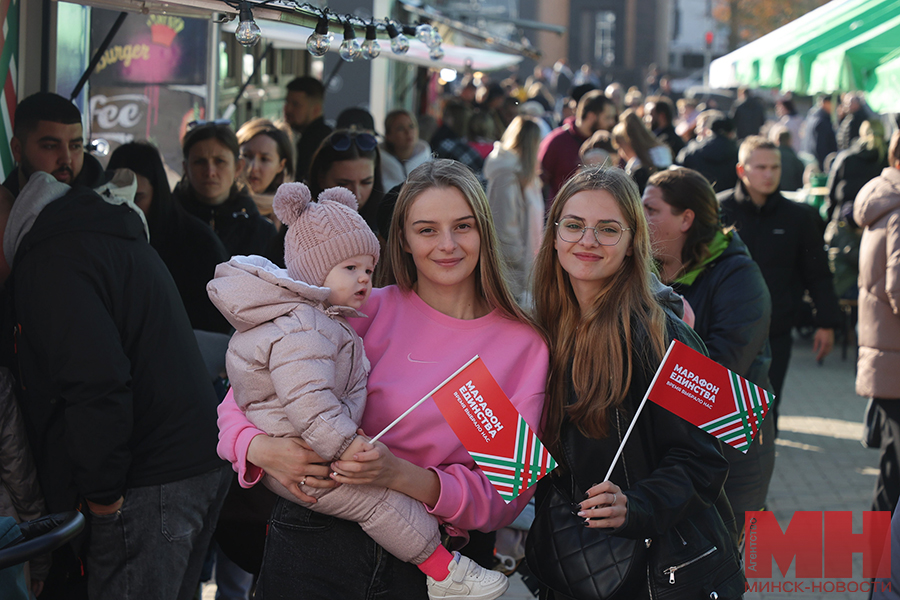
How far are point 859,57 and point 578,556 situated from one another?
462cm

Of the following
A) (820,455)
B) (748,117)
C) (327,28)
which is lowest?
(820,455)

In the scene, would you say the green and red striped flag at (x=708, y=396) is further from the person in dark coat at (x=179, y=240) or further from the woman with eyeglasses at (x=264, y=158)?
the woman with eyeglasses at (x=264, y=158)

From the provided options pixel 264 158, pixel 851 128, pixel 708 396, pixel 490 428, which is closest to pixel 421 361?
pixel 490 428

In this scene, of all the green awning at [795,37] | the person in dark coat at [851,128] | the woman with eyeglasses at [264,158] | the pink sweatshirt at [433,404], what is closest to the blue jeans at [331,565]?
the pink sweatshirt at [433,404]

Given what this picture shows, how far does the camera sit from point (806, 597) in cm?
462

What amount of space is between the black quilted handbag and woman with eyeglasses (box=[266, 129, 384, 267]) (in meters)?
2.00

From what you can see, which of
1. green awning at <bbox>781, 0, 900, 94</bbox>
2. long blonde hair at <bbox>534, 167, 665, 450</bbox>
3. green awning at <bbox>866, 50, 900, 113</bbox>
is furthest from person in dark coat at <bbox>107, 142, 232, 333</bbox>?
green awning at <bbox>781, 0, 900, 94</bbox>

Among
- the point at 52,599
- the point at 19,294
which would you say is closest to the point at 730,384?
the point at 19,294

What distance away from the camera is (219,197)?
4.80m

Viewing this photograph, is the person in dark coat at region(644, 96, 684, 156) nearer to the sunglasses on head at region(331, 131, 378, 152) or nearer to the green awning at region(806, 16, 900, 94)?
the green awning at region(806, 16, 900, 94)

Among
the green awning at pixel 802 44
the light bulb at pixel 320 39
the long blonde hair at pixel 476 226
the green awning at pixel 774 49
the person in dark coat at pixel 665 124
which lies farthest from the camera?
the person in dark coat at pixel 665 124

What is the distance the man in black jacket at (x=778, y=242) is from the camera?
5.73 m

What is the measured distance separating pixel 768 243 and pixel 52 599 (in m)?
4.57

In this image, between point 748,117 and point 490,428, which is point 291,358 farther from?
point 748,117
